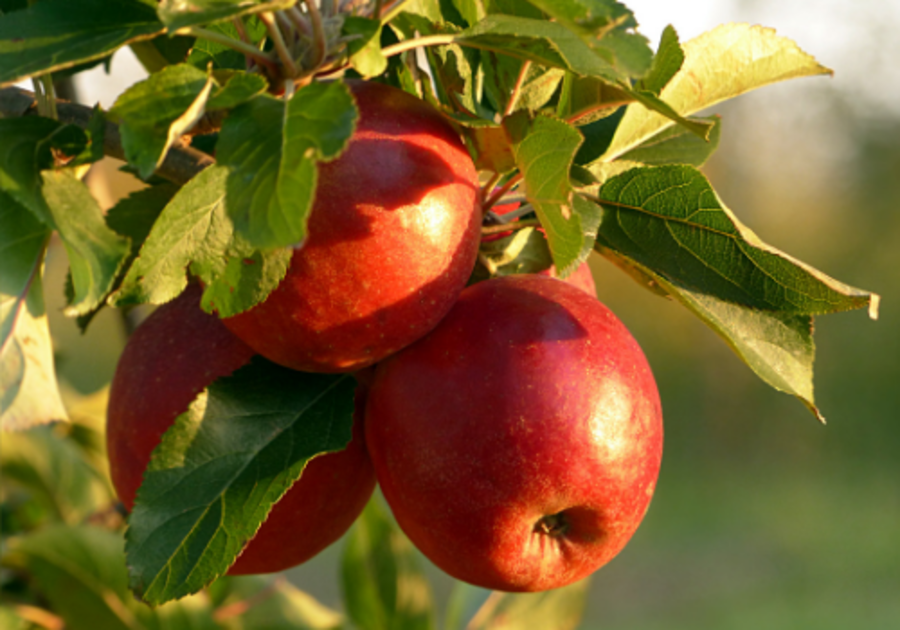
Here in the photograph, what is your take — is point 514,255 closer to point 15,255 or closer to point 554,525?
point 554,525

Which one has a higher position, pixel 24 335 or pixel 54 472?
pixel 24 335

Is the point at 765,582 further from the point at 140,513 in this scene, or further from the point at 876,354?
the point at 140,513

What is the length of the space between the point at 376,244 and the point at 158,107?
127 millimetres

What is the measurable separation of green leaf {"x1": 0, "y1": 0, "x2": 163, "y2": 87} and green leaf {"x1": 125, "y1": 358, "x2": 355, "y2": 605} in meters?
0.22

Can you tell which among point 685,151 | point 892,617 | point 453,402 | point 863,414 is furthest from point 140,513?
point 863,414

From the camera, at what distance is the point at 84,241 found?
0.40 m

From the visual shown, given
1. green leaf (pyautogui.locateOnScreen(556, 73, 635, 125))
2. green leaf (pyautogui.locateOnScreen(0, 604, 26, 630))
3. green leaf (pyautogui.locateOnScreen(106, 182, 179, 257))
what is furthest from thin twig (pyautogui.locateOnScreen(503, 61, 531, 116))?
green leaf (pyautogui.locateOnScreen(0, 604, 26, 630))

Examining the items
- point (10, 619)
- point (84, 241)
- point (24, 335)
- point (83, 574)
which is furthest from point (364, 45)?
point (10, 619)

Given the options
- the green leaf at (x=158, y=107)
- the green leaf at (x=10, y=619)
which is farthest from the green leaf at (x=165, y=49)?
the green leaf at (x=10, y=619)

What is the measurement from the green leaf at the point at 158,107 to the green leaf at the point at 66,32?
2 centimetres

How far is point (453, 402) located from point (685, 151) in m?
0.30

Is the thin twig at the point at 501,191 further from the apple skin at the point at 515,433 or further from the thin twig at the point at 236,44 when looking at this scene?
the thin twig at the point at 236,44

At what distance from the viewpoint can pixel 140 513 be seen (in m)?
0.48

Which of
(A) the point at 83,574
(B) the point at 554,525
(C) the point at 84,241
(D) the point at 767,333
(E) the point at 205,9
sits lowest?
(A) the point at 83,574
